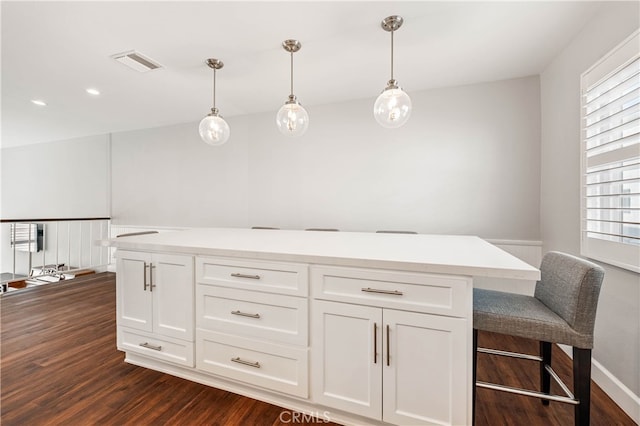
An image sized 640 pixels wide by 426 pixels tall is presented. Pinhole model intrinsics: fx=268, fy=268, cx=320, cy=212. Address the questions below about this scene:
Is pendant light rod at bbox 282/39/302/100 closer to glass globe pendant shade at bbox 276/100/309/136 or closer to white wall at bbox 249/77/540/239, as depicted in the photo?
glass globe pendant shade at bbox 276/100/309/136

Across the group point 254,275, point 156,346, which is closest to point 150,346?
point 156,346

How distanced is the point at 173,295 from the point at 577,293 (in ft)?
6.92

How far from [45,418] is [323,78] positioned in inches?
126

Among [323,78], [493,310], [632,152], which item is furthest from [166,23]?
[632,152]

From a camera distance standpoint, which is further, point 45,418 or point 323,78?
point 323,78

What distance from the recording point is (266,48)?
2199 millimetres

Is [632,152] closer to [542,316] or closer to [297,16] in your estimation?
[542,316]

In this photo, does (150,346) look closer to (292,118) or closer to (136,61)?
(292,118)

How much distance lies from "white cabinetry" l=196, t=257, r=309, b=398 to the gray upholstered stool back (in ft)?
3.89

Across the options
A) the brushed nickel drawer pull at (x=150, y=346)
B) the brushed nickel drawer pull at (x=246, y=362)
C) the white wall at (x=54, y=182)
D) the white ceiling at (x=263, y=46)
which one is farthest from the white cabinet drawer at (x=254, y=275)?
the white wall at (x=54, y=182)

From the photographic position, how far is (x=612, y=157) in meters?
1.64

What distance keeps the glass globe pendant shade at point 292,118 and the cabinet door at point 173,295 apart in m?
1.18

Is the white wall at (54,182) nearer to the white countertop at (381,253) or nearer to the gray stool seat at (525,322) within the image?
the white countertop at (381,253)

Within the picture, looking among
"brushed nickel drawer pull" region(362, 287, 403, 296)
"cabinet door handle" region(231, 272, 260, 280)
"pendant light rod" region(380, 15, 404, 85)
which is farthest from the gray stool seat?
"pendant light rod" region(380, 15, 404, 85)
